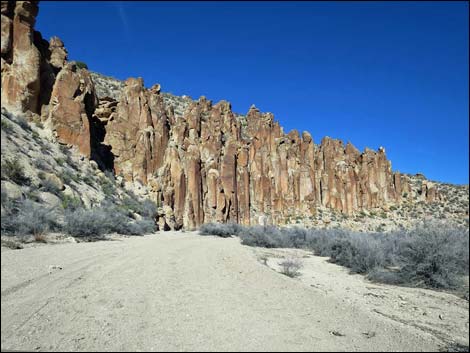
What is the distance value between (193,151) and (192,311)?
3577 centimetres

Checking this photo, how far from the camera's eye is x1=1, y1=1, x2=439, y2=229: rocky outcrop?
8356 mm

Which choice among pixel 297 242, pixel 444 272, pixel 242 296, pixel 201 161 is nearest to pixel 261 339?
pixel 242 296

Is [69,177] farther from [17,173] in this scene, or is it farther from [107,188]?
[107,188]

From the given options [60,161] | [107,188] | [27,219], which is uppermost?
[60,161]

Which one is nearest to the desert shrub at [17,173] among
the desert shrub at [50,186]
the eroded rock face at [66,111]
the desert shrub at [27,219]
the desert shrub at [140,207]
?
the desert shrub at [27,219]

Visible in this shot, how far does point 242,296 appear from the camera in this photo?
5.78m

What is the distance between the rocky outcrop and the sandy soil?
3.26 m

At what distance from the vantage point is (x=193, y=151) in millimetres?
39844

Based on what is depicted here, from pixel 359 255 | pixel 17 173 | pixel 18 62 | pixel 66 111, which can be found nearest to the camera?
pixel 18 62

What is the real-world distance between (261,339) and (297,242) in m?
18.1

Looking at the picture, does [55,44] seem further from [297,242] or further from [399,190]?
[399,190]

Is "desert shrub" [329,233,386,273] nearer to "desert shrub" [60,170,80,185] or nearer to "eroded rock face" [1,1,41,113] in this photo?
"eroded rock face" [1,1,41,113]

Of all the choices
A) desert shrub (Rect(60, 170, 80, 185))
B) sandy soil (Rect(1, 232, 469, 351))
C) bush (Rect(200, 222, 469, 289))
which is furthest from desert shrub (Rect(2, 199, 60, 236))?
bush (Rect(200, 222, 469, 289))

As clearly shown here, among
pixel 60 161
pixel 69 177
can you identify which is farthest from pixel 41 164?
pixel 69 177
